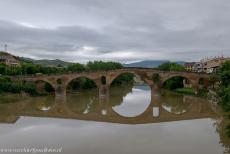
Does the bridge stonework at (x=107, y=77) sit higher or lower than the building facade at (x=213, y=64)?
lower

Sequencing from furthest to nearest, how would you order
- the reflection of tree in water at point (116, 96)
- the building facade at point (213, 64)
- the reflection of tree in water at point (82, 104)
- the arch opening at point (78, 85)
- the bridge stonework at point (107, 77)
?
the building facade at point (213, 64), the arch opening at point (78, 85), the bridge stonework at point (107, 77), the reflection of tree in water at point (116, 96), the reflection of tree in water at point (82, 104)

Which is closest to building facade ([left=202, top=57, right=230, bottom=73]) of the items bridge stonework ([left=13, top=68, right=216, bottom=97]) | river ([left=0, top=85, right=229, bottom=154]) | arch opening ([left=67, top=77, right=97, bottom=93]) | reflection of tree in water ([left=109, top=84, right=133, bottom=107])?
reflection of tree in water ([left=109, top=84, right=133, bottom=107])

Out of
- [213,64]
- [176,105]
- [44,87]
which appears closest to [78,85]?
[44,87]

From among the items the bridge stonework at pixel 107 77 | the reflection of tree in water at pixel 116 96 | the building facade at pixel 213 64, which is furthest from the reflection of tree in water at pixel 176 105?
the building facade at pixel 213 64

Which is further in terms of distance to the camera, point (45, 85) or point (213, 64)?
point (213, 64)

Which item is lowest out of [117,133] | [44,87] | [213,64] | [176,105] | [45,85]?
[176,105]

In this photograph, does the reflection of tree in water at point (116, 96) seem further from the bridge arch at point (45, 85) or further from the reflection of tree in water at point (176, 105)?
the bridge arch at point (45, 85)

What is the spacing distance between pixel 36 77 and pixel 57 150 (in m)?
31.7

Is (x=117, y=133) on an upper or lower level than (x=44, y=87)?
lower

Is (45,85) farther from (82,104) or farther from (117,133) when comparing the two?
(117,133)

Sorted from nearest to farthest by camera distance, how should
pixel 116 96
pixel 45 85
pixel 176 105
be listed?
pixel 176 105, pixel 116 96, pixel 45 85

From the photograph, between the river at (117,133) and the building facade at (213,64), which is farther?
the building facade at (213,64)

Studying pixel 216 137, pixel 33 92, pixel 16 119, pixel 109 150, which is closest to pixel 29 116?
pixel 16 119

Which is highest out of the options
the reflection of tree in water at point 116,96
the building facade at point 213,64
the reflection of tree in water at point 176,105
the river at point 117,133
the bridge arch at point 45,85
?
the building facade at point 213,64
